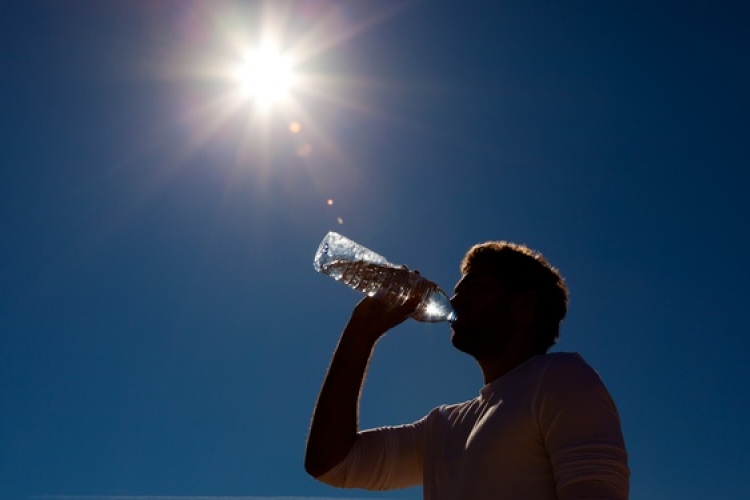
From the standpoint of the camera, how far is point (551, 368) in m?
2.22

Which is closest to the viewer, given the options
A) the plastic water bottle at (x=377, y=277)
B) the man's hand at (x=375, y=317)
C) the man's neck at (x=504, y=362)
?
the man's neck at (x=504, y=362)

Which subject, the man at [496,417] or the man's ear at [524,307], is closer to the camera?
the man at [496,417]

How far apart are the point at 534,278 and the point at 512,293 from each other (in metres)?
0.12

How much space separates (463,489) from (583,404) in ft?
1.42

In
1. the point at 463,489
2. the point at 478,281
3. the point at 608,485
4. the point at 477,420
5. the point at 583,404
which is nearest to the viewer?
the point at 608,485

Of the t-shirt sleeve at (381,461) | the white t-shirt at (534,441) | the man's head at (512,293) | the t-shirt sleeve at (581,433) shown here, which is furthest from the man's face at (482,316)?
the t-shirt sleeve at (581,433)

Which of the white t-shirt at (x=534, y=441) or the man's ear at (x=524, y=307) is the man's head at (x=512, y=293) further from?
the white t-shirt at (x=534, y=441)

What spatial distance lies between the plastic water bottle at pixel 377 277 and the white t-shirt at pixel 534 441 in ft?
1.77

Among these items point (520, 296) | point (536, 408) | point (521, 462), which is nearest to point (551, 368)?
point (536, 408)

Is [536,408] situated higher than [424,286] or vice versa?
[424,286]

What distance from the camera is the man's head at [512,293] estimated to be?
275 centimetres

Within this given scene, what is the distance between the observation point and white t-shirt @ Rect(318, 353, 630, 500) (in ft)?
6.38

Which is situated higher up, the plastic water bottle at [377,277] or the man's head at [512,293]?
the plastic water bottle at [377,277]

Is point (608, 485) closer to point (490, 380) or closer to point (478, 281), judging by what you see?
point (490, 380)
